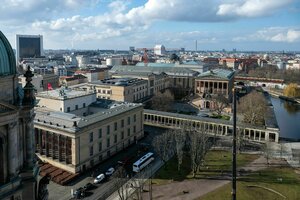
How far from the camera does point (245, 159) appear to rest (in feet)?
229

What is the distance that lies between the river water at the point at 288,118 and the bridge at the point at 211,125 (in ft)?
37.4

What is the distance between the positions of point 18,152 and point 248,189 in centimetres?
4164

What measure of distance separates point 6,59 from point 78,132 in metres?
40.0

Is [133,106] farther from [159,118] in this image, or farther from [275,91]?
[275,91]

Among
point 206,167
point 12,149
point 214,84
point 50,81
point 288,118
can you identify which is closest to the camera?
point 12,149

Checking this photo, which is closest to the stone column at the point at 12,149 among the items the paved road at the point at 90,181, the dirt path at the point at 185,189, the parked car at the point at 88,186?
the paved road at the point at 90,181

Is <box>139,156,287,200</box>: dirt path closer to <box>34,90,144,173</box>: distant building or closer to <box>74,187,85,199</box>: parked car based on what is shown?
<box>74,187,85,199</box>: parked car

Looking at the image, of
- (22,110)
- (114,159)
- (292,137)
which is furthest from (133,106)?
(22,110)

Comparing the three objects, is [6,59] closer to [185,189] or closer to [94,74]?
[185,189]

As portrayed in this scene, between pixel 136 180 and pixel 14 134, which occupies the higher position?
pixel 14 134

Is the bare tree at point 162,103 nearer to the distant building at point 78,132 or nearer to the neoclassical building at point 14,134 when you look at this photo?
the distant building at point 78,132

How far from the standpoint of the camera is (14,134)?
2350cm

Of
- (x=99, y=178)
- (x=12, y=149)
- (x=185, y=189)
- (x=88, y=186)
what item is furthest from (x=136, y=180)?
(x=12, y=149)

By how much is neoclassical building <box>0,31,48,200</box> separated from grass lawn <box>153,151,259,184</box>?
3653 cm
